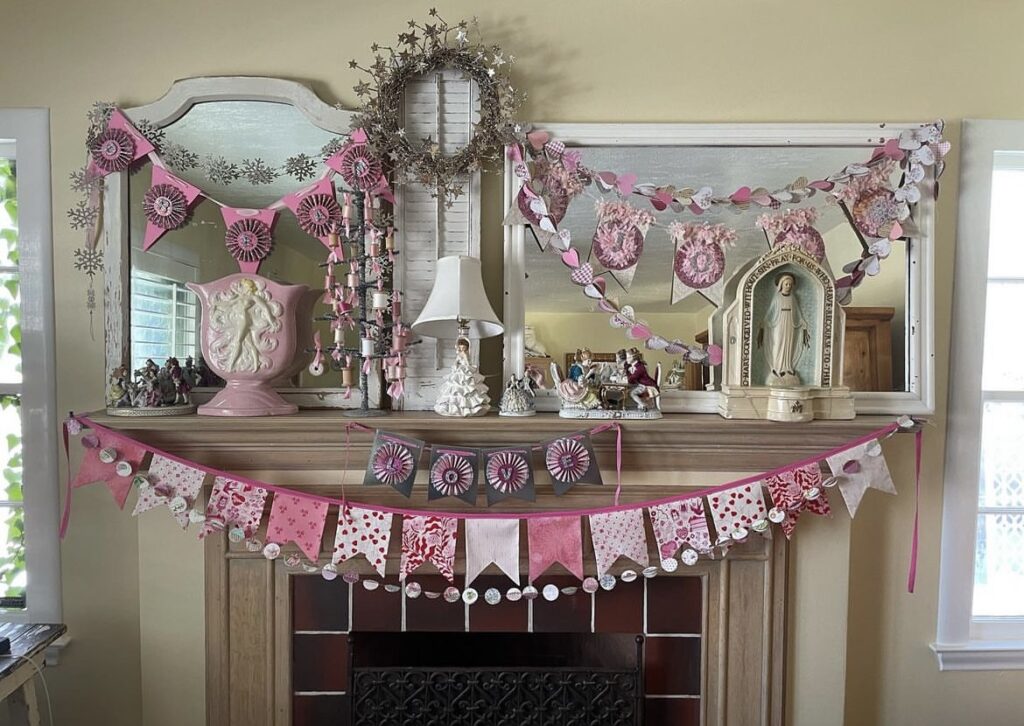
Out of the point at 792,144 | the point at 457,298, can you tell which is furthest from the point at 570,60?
the point at 457,298

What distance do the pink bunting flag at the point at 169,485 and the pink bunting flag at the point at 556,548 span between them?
0.81m

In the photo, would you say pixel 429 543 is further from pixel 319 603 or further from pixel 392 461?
pixel 319 603

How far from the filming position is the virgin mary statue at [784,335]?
1.47 m

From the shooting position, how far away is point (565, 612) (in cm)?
163

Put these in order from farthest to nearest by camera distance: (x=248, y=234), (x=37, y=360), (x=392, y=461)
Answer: (x=37, y=360) → (x=248, y=234) → (x=392, y=461)

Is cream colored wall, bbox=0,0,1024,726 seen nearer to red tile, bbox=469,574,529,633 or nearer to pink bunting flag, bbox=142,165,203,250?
pink bunting flag, bbox=142,165,203,250

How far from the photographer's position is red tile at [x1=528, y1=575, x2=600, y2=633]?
162 centimetres

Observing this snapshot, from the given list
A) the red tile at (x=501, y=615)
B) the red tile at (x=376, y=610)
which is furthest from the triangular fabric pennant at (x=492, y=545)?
the red tile at (x=376, y=610)

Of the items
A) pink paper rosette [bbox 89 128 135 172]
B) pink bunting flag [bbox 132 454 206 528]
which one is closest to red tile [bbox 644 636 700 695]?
pink bunting flag [bbox 132 454 206 528]

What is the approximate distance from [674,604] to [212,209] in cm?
158

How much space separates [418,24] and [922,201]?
1399 millimetres

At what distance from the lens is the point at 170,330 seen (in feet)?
5.29

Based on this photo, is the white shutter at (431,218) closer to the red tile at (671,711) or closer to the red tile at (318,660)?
the red tile at (318,660)

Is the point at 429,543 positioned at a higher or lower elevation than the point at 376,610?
higher
